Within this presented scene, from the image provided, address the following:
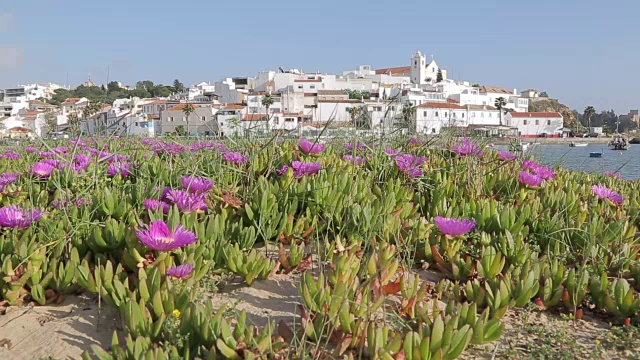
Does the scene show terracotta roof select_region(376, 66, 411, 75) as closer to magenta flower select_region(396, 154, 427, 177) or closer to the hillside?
the hillside

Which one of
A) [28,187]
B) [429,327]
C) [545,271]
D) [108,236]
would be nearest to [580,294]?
[545,271]

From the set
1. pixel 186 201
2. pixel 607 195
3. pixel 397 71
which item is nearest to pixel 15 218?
pixel 186 201

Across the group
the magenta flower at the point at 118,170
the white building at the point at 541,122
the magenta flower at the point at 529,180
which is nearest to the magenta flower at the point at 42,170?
the magenta flower at the point at 118,170

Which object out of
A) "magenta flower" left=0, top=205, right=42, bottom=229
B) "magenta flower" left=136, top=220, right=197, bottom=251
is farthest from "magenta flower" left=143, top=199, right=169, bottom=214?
"magenta flower" left=0, top=205, right=42, bottom=229

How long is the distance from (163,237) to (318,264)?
0.67 meters

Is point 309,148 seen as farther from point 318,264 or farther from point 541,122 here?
point 541,122

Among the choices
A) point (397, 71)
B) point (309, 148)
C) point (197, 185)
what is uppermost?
point (397, 71)

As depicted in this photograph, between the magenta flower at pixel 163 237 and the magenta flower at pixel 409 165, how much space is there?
1622 mm

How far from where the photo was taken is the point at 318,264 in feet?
7.11

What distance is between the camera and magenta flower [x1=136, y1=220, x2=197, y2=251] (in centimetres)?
172

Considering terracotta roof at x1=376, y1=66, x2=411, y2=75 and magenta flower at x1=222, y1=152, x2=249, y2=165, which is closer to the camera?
magenta flower at x1=222, y1=152, x2=249, y2=165

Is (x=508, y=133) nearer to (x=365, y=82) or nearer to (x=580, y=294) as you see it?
(x=580, y=294)

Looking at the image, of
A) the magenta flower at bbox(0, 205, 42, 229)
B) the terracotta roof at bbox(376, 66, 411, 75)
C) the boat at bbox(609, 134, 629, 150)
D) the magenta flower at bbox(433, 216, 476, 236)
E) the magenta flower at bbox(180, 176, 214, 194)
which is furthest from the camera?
the terracotta roof at bbox(376, 66, 411, 75)

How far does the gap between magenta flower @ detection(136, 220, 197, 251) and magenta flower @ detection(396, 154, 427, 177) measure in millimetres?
1622
